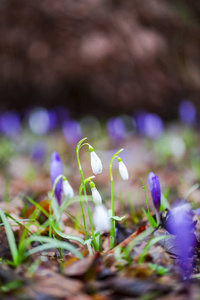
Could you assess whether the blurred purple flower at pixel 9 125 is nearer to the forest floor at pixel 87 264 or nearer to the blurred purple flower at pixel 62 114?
the blurred purple flower at pixel 62 114

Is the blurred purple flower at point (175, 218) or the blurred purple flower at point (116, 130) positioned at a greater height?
the blurred purple flower at point (175, 218)

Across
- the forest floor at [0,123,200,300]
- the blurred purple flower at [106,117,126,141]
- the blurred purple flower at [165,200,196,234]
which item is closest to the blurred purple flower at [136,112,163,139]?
the blurred purple flower at [106,117,126,141]

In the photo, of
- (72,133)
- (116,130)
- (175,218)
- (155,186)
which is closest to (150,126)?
(116,130)

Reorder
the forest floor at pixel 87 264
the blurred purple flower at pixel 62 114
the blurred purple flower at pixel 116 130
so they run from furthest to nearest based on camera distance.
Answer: the blurred purple flower at pixel 62 114 → the blurred purple flower at pixel 116 130 → the forest floor at pixel 87 264

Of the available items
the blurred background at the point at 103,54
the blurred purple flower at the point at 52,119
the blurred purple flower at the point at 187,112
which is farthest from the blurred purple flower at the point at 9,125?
the blurred purple flower at the point at 187,112

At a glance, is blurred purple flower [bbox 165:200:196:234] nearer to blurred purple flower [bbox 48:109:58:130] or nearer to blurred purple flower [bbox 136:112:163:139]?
blurred purple flower [bbox 136:112:163:139]
